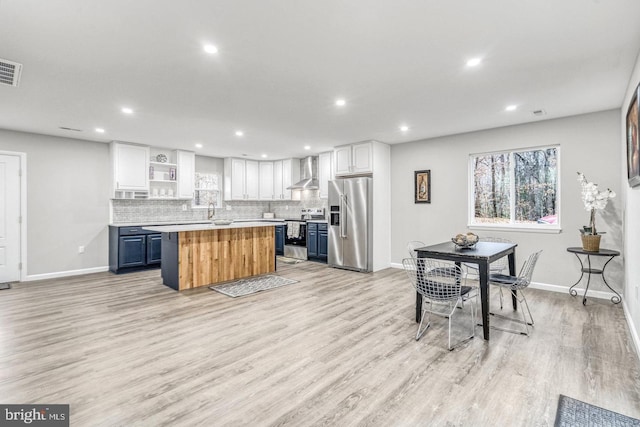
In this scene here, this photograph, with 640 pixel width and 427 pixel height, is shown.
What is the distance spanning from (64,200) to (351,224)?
210 inches

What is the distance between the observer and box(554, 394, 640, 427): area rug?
6.07ft

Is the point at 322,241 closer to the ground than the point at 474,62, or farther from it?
closer to the ground

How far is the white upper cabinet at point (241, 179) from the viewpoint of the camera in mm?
8090

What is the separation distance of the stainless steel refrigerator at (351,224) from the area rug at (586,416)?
4079mm

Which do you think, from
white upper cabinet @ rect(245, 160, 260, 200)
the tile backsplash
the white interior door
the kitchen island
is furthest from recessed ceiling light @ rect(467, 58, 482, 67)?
the white interior door

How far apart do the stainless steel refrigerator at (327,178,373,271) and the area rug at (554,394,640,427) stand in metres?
4.08

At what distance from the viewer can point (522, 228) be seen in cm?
495

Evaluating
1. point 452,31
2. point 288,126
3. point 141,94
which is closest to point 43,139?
point 141,94

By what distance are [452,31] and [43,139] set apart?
22.0 feet

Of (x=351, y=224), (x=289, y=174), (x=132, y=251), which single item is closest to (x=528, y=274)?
(x=351, y=224)

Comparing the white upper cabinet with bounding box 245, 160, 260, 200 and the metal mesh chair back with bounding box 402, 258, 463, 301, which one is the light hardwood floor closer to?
the metal mesh chair back with bounding box 402, 258, 463, 301

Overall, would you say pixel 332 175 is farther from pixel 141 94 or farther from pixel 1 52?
pixel 1 52

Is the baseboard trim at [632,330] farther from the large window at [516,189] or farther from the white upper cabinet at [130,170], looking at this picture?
the white upper cabinet at [130,170]

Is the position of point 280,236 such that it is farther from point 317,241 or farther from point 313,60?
point 313,60
